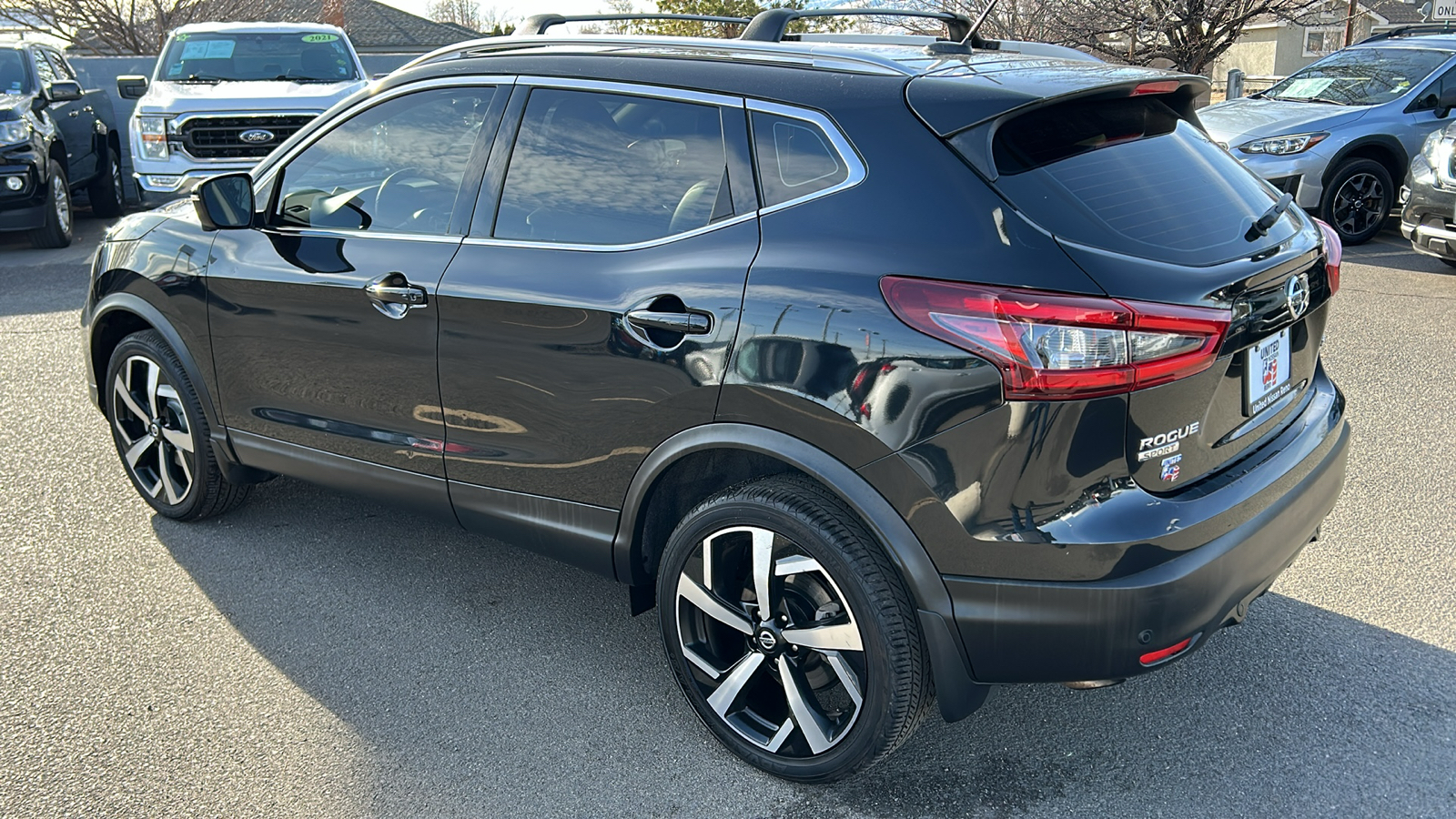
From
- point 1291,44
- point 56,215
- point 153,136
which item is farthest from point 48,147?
point 1291,44

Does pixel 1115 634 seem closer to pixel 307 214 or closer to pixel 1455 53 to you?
pixel 307 214

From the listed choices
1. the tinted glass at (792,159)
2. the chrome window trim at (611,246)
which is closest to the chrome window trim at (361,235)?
Result: the chrome window trim at (611,246)

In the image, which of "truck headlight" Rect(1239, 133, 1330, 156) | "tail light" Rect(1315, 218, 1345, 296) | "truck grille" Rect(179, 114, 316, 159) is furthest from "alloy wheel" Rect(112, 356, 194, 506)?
"truck headlight" Rect(1239, 133, 1330, 156)

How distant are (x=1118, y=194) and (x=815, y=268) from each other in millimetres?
735

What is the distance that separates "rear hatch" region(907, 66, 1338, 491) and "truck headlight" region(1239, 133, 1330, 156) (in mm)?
7913

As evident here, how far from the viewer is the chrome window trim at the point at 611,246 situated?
2.88m

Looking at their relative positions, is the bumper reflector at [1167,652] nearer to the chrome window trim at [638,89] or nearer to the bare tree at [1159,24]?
the chrome window trim at [638,89]

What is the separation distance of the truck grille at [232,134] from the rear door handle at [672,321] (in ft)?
27.2

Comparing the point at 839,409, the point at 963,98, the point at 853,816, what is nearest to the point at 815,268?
the point at 839,409

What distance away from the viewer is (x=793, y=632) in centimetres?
285

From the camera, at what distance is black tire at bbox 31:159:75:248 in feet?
36.8

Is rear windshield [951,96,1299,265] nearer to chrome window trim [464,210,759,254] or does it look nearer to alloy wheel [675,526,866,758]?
chrome window trim [464,210,759,254]

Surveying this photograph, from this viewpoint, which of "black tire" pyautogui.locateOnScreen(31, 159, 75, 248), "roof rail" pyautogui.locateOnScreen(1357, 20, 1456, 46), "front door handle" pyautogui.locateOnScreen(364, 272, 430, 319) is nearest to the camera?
"front door handle" pyautogui.locateOnScreen(364, 272, 430, 319)

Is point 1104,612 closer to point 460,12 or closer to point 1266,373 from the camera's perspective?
point 1266,373
